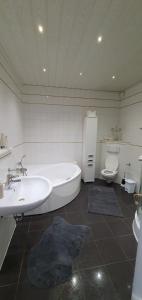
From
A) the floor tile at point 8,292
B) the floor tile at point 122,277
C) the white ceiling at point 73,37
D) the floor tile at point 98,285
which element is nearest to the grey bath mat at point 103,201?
the floor tile at point 122,277

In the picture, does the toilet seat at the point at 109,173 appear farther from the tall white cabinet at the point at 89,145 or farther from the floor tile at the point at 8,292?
the floor tile at the point at 8,292

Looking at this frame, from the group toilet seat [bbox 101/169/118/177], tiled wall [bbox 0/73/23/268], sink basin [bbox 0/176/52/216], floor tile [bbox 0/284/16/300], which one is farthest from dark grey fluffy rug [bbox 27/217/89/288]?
toilet seat [bbox 101/169/118/177]

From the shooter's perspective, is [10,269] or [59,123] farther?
[59,123]

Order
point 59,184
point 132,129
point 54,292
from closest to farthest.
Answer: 1. point 54,292
2. point 59,184
3. point 132,129

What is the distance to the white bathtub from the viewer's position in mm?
2332

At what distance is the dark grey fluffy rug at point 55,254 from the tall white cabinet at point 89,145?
174cm

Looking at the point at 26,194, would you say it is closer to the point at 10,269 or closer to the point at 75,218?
the point at 10,269

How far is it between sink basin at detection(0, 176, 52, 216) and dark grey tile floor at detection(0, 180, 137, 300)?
0.72 m

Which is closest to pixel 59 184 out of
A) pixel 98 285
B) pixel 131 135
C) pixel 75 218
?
pixel 75 218

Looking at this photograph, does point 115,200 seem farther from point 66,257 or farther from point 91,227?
point 66,257

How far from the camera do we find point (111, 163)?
3662 mm

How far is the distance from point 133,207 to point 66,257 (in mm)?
1652

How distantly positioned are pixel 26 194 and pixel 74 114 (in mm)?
2690

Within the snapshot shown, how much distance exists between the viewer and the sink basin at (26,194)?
43.5 inches
